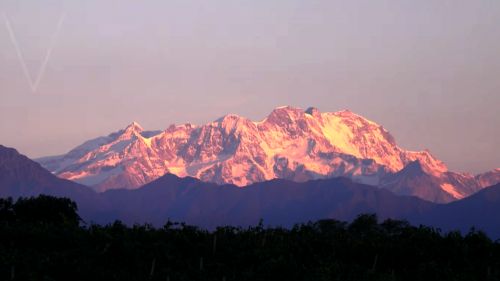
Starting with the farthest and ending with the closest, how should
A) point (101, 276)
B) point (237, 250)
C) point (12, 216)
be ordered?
1. point (12, 216)
2. point (237, 250)
3. point (101, 276)

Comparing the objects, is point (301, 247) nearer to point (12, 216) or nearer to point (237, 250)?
point (237, 250)

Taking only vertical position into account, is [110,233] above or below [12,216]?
below

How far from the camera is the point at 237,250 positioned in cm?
3644

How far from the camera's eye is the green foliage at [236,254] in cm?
3275

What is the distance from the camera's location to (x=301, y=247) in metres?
37.3

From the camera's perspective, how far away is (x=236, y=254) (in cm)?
3581

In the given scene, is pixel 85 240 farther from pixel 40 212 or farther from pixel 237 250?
pixel 40 212

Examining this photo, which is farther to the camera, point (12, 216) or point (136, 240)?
point (12, 216)

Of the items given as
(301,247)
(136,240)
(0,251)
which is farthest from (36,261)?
(301,247)

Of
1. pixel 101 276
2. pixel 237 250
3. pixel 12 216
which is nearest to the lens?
pixel 101 276

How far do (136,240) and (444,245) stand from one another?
1234 cm

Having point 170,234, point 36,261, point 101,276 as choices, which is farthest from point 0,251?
point 170,234

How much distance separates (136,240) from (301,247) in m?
6.43

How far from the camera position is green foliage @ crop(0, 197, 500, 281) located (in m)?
32.8
